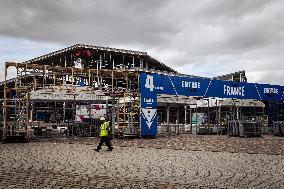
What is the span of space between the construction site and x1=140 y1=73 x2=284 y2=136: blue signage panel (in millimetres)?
73

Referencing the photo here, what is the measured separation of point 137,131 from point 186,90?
5.14 m

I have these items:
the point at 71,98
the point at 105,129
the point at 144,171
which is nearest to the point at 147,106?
the point at 71,98

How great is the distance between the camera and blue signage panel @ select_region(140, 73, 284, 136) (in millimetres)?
23250

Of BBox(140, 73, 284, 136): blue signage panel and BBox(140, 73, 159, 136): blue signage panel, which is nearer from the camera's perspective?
BBox(140, 73, 159, 136): blue signage panel

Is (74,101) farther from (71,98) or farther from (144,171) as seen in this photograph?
(144,171)

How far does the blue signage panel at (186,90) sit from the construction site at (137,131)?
0.07 meters

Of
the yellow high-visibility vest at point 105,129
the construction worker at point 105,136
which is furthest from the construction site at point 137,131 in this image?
the yellow high-visibility vest at point 105,129

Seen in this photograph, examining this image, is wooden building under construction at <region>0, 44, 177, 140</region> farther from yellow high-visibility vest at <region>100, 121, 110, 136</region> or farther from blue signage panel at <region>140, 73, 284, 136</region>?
yellow high-visibility vest at <region>100, 121, 110, 136</region>

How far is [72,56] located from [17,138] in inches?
1281

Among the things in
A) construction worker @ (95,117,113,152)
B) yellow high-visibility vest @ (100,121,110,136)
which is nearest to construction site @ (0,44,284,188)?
construction worker @ (95,117,113,152)

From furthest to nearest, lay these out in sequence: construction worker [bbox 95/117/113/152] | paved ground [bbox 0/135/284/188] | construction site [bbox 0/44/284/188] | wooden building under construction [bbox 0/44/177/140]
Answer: wooden building under construction [bbox 0/44/177/140], construction worker [bbox 95/117/113/152], construction site [bbox 0/44/284/188], paved ground [bbox 0/135/284/188]

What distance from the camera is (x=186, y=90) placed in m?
25.5

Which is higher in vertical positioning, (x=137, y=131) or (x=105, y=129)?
(x=105, y=129)

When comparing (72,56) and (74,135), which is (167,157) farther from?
(72,56)
